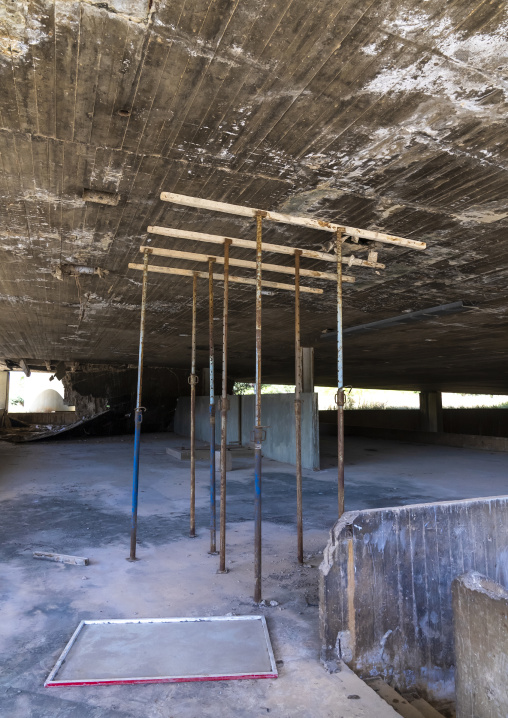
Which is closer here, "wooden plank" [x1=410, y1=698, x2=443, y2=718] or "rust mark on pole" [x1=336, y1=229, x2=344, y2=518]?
"wooden plank" [x1=410, y1=698, x2=443, y2=718]

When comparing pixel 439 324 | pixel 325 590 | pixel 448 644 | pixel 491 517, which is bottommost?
pixel 448 644

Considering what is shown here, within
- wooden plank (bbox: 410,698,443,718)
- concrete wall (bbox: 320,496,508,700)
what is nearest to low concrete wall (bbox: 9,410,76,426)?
concrete wall (bbox: 320,496,508,700)

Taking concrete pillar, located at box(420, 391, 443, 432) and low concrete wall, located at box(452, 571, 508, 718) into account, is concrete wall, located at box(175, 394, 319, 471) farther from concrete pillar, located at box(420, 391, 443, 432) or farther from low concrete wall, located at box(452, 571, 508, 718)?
concrete pillar, located at box(420, 391, 443, 432)

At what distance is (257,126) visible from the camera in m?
3.20

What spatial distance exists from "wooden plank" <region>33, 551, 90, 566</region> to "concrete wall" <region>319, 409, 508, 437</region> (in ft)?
61.4

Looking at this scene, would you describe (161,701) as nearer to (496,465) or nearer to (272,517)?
(272,517)

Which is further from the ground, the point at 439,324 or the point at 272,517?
the point at 439,324

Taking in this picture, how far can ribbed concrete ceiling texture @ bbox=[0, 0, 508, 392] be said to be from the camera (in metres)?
2.43

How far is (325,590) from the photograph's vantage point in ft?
8.68

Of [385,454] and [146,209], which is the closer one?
[146,209]

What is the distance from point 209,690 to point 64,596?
5.16 ft

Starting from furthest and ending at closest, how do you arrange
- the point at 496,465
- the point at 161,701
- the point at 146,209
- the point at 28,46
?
the point at 496,465 → the point at 146,209 → the point at 28,46 → the point at 161,701

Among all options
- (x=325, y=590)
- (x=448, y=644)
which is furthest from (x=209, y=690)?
(x=448, y=644)

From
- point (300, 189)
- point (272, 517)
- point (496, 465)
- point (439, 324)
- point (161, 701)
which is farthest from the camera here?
point (496, 465)
